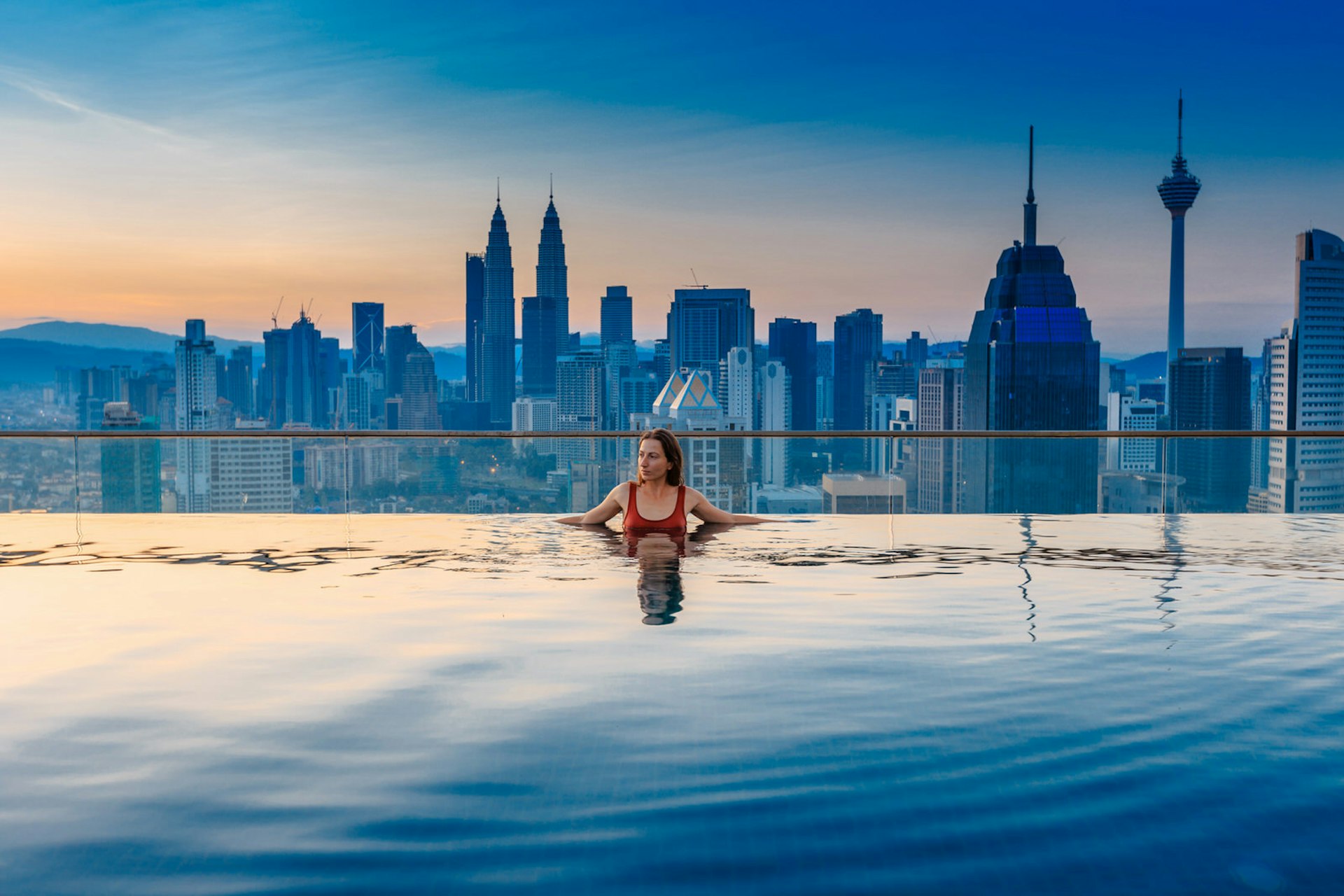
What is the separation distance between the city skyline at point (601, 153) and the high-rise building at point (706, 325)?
6080 millimetres

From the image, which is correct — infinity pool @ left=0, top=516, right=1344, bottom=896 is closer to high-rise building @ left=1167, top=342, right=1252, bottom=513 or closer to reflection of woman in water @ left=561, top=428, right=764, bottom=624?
reflection of woman in water @ left=561, top=428, right=764, bottom=624

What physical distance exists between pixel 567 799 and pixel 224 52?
44.1 ft

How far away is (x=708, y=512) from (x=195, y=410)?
959 centimetres

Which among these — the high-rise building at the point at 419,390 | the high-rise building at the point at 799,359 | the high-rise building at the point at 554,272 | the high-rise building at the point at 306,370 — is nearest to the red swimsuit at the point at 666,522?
the high-rise building at the point at 799,359

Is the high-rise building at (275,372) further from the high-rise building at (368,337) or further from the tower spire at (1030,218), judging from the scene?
the tower spire at (1030,218)

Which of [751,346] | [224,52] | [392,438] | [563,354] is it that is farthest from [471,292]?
→ [392,438]

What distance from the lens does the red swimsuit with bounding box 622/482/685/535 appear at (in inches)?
227

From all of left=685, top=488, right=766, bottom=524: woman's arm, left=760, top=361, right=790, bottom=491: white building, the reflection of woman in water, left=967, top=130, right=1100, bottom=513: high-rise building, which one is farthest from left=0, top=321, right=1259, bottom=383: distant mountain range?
left=967, top=130, right=1100, bottom=513: high-rise building

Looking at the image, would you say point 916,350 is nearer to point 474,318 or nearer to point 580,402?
point 580,402

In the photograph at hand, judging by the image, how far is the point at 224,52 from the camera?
13016mm

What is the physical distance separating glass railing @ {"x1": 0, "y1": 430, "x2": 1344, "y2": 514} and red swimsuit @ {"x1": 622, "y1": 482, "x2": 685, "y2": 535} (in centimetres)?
75

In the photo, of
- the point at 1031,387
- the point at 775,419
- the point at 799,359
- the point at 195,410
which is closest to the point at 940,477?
the point at 775,419

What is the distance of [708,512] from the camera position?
6.25m

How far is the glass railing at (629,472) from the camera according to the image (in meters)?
6.67
